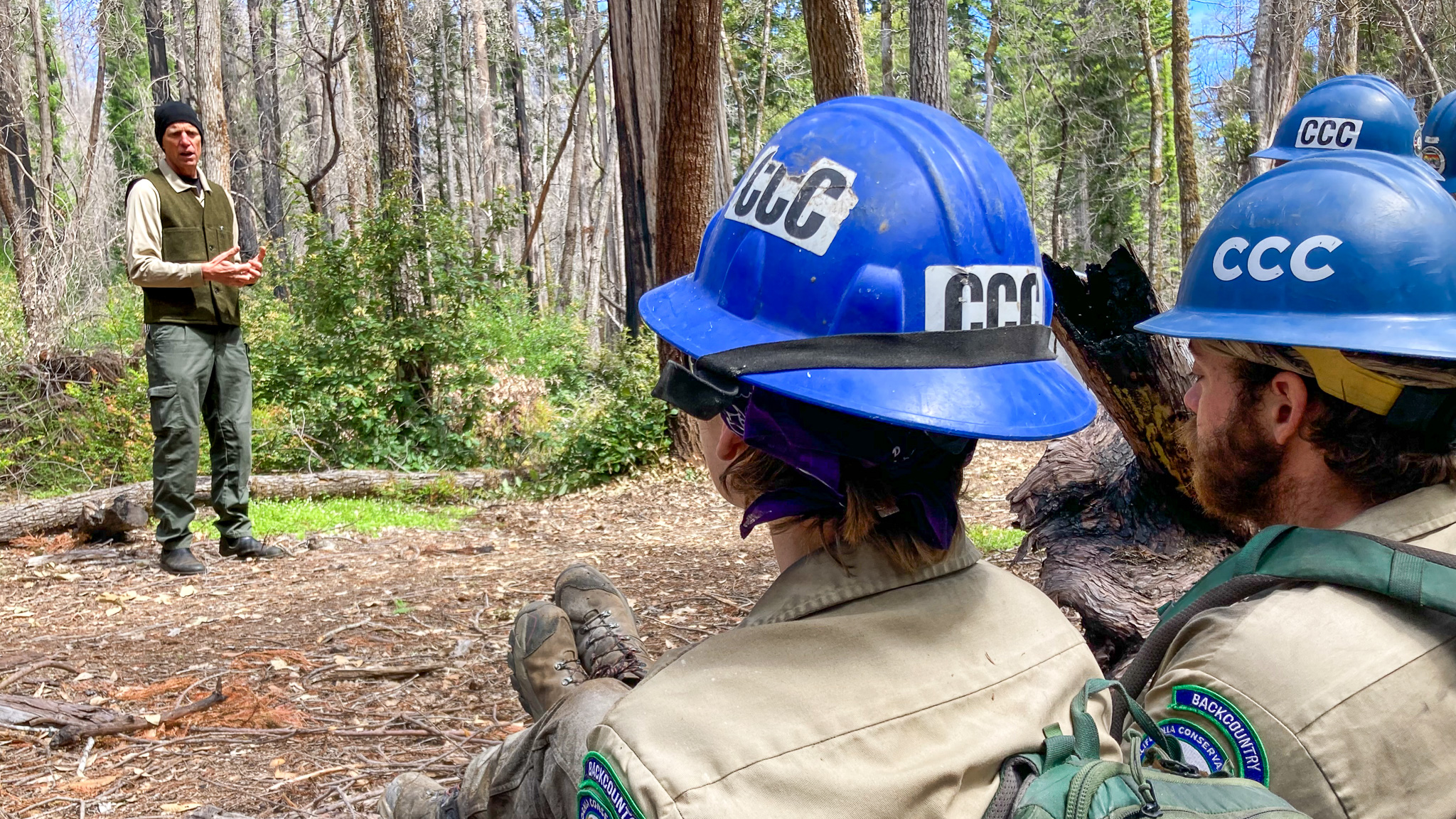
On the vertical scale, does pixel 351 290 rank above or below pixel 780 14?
below

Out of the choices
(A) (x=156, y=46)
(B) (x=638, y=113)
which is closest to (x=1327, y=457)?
(B) (x=638, y=113)

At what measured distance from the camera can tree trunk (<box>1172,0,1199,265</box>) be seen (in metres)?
14.6

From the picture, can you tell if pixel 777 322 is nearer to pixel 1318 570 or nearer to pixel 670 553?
pixel 1318 570

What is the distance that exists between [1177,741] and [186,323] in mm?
6017

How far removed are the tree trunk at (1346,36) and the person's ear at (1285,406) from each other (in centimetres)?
1605

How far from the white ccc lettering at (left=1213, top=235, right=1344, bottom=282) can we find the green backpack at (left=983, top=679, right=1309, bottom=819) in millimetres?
915

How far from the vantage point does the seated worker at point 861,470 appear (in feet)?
3.93

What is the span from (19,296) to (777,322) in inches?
628

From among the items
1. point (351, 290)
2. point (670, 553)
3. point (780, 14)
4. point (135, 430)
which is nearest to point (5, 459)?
point (135, 430)

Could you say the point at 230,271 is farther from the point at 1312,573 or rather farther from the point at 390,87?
the point at 390,87

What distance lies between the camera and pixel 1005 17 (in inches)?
1324

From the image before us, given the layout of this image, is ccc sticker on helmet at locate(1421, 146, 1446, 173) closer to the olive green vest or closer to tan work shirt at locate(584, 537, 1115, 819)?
tan work shirt at locate(584, 537, 1115, 819)

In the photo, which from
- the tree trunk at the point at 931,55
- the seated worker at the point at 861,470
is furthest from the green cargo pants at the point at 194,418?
the tree trunk at the point at 931,55

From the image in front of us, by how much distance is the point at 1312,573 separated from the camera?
1.53m
